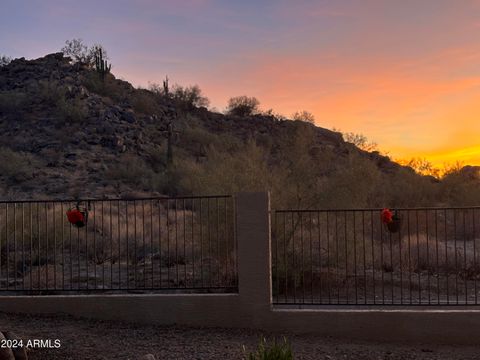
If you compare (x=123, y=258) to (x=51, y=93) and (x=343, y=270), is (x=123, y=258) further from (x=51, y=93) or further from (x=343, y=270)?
(x=51, y=93)

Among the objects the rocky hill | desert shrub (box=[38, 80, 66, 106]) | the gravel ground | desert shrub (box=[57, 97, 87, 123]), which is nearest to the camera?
the gravel ground

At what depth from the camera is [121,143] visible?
38562mm

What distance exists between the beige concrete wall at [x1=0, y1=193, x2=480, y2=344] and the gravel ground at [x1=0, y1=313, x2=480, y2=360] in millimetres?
181

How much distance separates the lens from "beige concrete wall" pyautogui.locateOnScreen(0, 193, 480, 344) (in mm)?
9586

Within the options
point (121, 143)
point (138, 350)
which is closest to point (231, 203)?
point (138, 350)

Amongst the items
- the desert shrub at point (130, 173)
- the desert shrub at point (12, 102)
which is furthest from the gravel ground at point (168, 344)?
the desert shrub at point (12, 102)

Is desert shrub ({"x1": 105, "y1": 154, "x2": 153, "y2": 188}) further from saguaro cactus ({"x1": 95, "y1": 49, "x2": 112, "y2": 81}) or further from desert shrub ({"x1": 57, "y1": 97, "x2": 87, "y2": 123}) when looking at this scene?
saguaro cactus ({"x1": 95, "y1": 49, "x2": 112, "y2": 81})

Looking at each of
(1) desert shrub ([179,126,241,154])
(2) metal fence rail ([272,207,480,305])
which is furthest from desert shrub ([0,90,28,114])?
(2) metal fence rail ([272,207,480,305])

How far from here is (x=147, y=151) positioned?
128 ft

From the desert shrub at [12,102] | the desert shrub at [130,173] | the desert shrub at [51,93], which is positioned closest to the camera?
the desert shrub at [130,173]

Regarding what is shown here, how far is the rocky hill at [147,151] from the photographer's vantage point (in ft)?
55.1

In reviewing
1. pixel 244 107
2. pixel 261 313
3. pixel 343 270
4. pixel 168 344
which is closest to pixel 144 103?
pixel 244 107

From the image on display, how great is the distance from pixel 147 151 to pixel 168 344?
30.8 metres

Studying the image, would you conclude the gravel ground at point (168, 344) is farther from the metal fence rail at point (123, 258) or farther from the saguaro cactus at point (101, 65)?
the saguaro cactus at point (101, 65)
